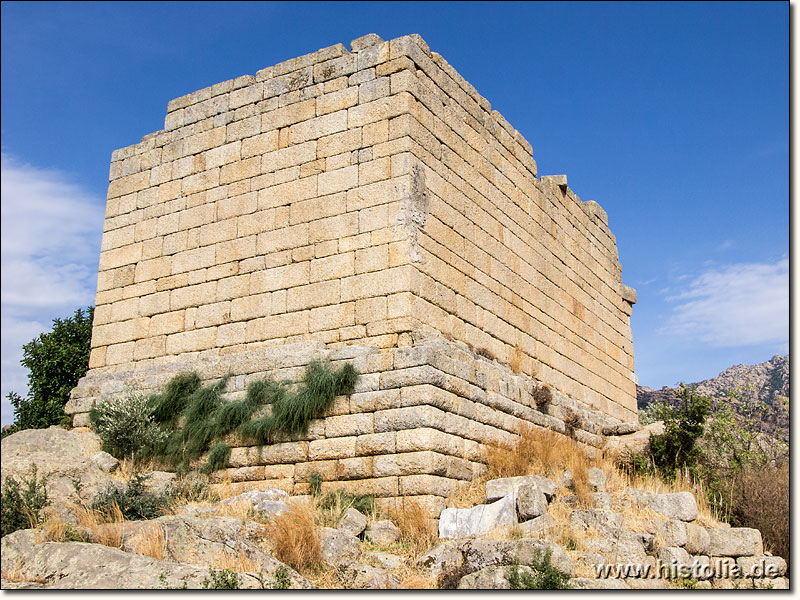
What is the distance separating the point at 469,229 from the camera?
10.4 m

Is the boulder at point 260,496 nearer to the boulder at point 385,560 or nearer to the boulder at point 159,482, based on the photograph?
the boulder at point 159,482

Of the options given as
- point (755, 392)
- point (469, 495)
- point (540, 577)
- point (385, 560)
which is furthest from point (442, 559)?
point (755, 392)

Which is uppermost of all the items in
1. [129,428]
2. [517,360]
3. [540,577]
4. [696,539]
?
[517,360]

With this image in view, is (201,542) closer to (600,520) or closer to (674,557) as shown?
(600,520)

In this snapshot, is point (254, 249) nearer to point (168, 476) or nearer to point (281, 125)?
point (281, 125)

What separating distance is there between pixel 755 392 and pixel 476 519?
1447 cm

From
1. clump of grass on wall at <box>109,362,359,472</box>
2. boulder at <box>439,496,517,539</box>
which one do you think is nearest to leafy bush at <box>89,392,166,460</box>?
clump of grass on wall at <box>109,362,359,472</box>

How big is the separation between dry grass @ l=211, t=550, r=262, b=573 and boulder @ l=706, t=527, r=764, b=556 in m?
4.03

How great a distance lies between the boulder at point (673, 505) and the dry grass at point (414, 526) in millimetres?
1996

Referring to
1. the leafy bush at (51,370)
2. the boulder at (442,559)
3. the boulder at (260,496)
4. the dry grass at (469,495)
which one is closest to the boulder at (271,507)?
the boulder at (260,496)

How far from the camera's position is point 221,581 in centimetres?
560

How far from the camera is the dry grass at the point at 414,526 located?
7586 millimetres

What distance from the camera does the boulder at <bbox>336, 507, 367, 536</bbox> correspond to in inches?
302

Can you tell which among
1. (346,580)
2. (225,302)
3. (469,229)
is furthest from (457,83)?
(346,580)
